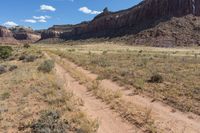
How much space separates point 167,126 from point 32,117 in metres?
4.99

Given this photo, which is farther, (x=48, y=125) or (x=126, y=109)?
(x=126, y=109)

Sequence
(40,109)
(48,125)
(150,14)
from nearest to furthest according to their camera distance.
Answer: (48,125) → (40,109) → (150,14)

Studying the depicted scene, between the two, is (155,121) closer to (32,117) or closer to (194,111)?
(194,111)

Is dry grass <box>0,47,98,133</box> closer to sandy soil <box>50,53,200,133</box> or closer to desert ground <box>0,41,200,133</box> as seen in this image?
desert ground <box>0,41,200,133</box>

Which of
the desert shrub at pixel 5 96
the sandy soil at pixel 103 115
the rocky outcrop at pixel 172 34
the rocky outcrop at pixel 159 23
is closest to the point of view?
the sandy soil at pixel 103 115

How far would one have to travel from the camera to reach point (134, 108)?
11.4m

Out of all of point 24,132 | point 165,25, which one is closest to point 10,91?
point 24,132

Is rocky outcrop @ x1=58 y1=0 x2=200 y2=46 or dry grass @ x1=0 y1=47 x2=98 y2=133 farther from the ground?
rocky outcrop @ x1=58 y1=0 x2=200 y2=46

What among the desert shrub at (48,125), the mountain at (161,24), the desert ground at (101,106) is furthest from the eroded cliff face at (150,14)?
the desert shrub at (48,125)

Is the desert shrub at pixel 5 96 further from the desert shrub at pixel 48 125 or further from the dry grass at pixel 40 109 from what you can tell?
the desert shrub at pixel 48 125

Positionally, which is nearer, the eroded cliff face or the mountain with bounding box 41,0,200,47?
the mountain with bounding box 41,0,200,47

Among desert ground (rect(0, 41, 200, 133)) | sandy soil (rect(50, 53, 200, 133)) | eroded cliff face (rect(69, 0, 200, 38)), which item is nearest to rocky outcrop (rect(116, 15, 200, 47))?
eroded cliff face (rect(69, 0, 200, 38))

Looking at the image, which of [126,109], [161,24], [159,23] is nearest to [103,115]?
[126,109]

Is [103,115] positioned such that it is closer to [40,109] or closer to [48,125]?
[48,125]
